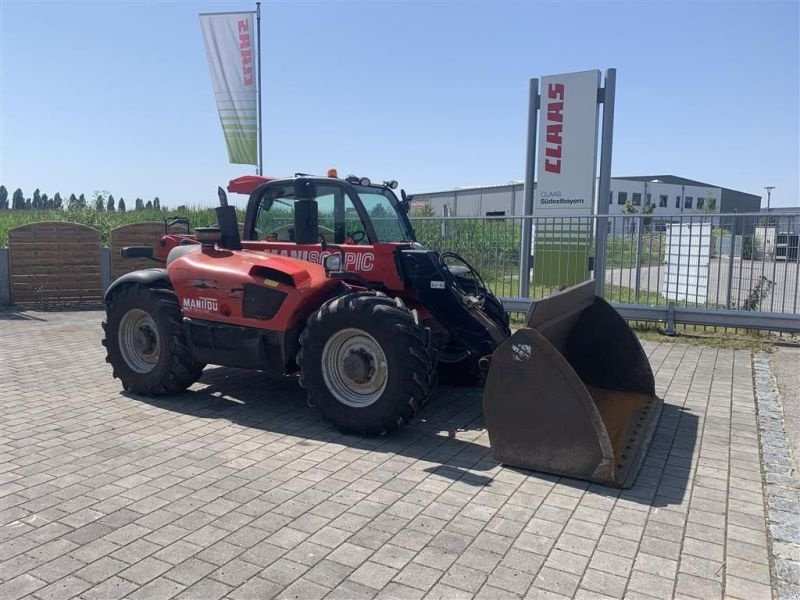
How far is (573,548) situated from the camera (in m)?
3.52

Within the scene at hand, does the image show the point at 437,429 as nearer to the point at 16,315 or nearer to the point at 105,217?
the point at 16,315

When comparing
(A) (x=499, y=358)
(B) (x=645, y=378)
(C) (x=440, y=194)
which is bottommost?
(B) (x=645, y=378)

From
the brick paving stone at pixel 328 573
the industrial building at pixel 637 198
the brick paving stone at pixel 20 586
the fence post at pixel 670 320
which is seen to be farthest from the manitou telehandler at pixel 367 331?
the industrial building at pixel 637 198

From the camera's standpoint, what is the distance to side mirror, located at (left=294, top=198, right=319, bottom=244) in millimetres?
5941

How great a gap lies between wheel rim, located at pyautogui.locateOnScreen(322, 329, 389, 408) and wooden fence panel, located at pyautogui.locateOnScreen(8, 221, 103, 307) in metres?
10.5

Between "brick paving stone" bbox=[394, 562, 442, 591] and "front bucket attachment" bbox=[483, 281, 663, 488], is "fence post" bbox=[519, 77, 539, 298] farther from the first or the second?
"brick paving stone" bbox=[394, 562, 442, 591]

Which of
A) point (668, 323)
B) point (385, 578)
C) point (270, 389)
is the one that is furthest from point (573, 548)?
point (668, 323)

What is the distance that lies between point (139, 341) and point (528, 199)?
8.02 metres

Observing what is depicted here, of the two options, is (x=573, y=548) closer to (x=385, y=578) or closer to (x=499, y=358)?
(x=385, y=578)

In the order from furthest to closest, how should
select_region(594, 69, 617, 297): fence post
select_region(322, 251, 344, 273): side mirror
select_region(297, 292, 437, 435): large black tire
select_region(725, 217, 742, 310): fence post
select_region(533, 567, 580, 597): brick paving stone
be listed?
select_region(594, 69, 617, 297): fence post, select_region(725, 217, 742, 310): fence post, select_region(322, 251, 344, 273): side mirror, select_region(297, 292, 437, 435): large black tire, select_region(533, 567, 580, 597): brick paving stone

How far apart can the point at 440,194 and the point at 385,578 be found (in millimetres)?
38675

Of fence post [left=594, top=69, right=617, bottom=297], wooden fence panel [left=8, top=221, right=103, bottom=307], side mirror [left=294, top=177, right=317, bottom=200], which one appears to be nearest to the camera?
side mirror [left=294, top=177, right=317, bottom=200]

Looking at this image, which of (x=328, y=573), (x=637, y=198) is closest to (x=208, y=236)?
(x=328, y=573)

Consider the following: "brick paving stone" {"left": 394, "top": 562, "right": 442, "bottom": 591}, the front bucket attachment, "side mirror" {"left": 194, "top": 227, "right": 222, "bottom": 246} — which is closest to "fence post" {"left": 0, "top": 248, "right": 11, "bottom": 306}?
"side mirror" {"left": 194, "top": 227, "right": 222, "bottom": 246}
